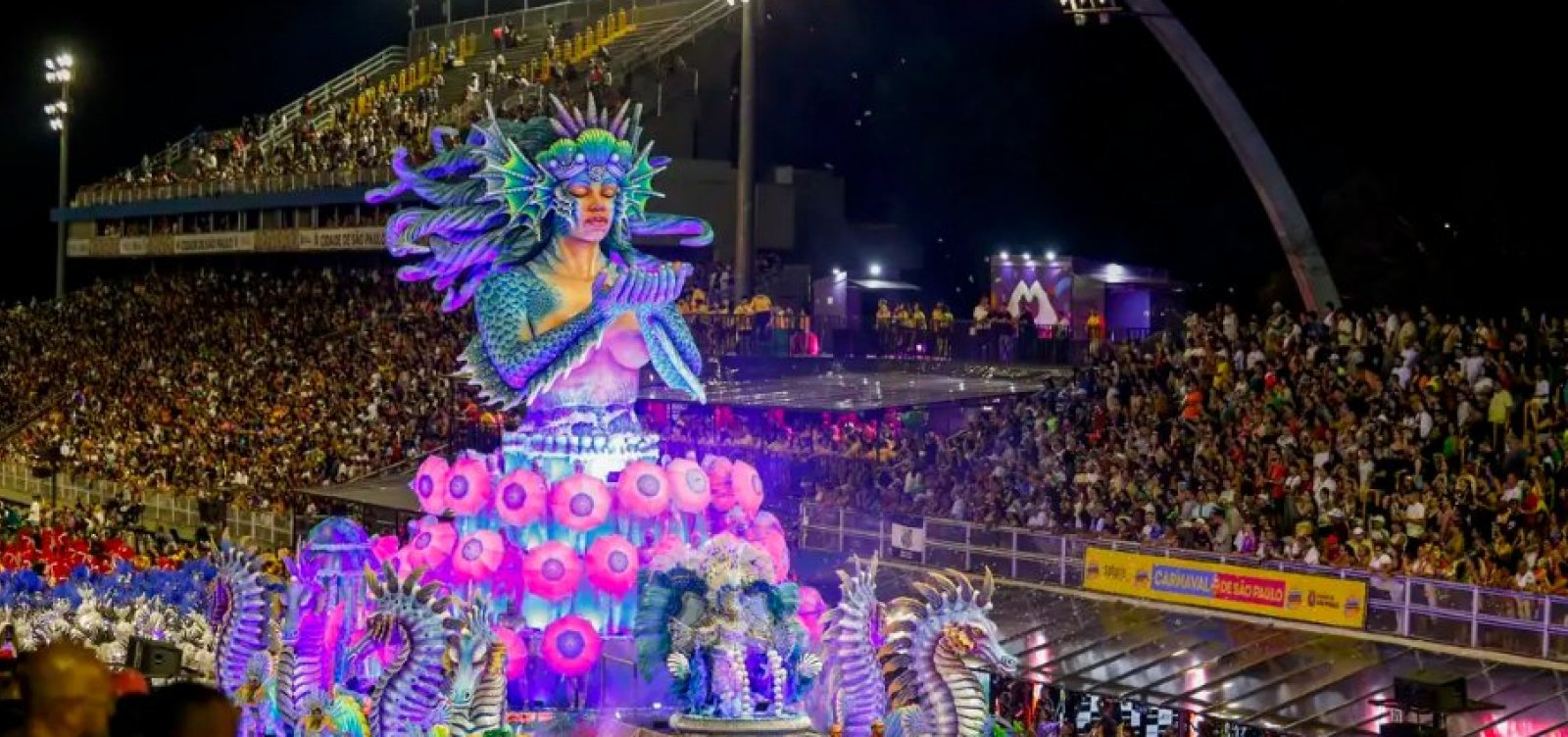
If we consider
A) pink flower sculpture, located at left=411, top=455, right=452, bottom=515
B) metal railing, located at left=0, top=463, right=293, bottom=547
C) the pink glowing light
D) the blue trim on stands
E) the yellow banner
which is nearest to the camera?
the yellow banner

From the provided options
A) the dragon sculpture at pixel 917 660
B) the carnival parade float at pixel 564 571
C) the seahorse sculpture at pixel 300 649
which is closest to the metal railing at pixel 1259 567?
the carnival parade float at pixel 564 571

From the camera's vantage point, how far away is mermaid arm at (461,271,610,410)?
19.8 m

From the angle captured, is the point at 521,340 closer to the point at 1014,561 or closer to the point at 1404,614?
the point at 1014,561

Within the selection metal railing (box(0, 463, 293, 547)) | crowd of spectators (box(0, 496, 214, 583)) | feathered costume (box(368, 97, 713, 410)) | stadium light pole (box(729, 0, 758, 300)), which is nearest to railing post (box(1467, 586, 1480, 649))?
feathered costume (box(368, 97, 713, 410))

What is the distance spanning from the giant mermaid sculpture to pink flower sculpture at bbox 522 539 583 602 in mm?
1202

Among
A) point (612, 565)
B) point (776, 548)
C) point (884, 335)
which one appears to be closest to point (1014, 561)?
point (776, 548)

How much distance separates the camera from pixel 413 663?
662 inches

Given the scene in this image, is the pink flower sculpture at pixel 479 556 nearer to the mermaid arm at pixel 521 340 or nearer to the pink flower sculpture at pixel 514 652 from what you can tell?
the pink flower sculpture at pixel 514 652

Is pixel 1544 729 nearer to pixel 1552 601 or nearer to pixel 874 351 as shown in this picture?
pixel 1552 601

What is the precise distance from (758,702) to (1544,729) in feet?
18.6

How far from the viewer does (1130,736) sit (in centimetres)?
1841

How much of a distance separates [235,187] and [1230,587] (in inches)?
1302

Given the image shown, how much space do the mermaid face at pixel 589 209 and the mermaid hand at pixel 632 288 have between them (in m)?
0.39

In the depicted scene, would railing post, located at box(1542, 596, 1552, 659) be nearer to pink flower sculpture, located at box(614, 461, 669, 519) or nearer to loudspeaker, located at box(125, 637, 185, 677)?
pink flower sculpture, located at box(614, 461, 669, 519)
